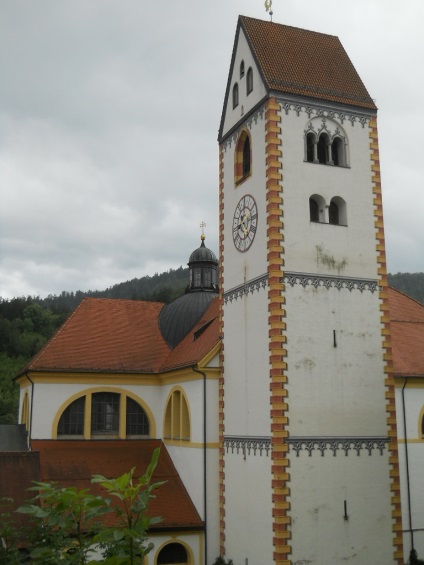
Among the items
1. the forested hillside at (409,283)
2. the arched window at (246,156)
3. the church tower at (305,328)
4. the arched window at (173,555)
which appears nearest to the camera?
the church tower at (305,328)

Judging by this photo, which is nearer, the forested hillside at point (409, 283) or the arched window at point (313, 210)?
the arched window at point (313, 210)

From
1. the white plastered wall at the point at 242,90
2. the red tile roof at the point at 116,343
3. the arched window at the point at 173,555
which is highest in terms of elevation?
the white plastered wall at the point at 242,90

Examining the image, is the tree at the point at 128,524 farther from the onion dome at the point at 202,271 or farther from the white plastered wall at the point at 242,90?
the onion dome at the point at 202,271

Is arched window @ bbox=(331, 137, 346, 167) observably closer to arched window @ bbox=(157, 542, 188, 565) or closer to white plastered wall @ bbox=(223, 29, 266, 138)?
white plastered wall @ bbox=(223, 29, 266, 138)

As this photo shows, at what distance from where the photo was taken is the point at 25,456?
24250 millimetres

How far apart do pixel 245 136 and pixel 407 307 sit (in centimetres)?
1067

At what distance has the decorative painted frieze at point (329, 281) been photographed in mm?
20766

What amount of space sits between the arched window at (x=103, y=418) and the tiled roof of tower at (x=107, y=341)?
1359 mm

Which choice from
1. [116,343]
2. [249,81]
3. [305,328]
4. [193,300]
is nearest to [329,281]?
[305,328]

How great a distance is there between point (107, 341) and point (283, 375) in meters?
11.9

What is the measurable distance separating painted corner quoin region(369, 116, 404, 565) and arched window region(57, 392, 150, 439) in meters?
11.4

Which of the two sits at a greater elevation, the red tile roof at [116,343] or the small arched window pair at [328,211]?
Result: the small arched window pair at [328,211]

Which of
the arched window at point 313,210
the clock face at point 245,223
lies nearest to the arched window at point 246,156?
the clock face at point 245,223

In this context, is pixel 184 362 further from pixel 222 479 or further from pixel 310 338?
pixel 310 338
